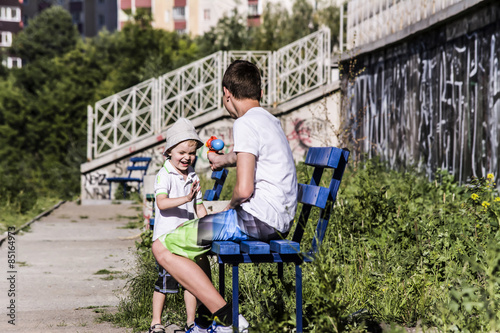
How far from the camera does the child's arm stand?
423cm

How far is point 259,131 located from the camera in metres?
3.84

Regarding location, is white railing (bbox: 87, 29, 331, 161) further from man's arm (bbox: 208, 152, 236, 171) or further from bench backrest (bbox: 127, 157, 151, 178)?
man's arm (bbox: 208, 152, 236, 171)

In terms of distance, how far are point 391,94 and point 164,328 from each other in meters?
10.0

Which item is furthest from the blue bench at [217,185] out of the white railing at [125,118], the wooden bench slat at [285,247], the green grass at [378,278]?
the white railing at [125,118]

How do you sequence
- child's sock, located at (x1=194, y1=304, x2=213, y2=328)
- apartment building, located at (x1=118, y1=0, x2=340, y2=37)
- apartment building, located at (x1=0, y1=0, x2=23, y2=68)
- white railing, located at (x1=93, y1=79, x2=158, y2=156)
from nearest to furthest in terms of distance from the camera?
child's sock, located at (x1=194, y1=304, x2=213, y2=328), white railing, located at (x1=93, y1=79, x2=158, y2=156), apartment building, located at (x1=118, y1=0, x2=340, y2=37), apartment building, located at (x1=0, y1=0, x2=23, y2=68)

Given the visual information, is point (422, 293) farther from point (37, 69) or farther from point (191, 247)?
point (37, 69)

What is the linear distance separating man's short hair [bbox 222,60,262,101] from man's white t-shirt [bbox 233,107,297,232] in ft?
0.60

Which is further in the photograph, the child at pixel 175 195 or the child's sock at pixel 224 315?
the child at pixel 175 195

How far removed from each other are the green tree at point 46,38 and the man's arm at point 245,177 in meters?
63.5

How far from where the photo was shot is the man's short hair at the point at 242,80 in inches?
158

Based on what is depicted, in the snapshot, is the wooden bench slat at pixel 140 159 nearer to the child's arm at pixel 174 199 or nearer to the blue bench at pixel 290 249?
the child's arm at pixel 174 199

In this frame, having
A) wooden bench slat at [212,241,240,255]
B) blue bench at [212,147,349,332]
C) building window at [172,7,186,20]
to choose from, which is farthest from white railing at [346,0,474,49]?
building window at [172,7,186,20]

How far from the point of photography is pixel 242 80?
159 inches

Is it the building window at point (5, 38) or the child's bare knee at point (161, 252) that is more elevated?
the building window at point (5, 38)
